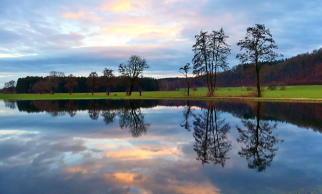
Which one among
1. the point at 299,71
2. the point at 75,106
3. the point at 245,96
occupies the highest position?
the point at 299,71

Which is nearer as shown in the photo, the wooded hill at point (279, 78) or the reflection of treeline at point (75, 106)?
the reflection of treeline at point (75, 106)

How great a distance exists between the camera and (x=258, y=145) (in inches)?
488

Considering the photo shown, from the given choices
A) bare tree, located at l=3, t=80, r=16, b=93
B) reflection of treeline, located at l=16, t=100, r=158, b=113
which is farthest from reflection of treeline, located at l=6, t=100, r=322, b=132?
bare tree, located at l=3, t=80, r=16, b=93

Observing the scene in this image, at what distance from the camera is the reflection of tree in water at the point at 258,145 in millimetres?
9805

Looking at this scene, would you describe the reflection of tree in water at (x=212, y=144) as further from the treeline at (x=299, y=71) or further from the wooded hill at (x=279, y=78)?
the treeline at (x=299, y=71)

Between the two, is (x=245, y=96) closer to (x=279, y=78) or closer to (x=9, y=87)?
(x=279, y=78)

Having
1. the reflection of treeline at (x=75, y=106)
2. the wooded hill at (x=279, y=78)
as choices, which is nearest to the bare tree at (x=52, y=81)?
the wooded hill at (x=279, y=78)

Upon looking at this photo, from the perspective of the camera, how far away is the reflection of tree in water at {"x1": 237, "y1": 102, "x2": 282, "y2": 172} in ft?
32.2

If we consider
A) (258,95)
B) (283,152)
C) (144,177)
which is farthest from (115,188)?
(258,95)

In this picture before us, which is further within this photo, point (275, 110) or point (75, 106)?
point (75, 106)

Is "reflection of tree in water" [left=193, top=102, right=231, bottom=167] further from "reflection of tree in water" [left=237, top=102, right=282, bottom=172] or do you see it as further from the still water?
"reflection of tree in water" [left=237, top=102, right=282, bottom=172]

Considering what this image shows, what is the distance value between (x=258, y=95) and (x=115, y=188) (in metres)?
44.0

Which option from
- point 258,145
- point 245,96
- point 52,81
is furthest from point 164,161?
point 52,81

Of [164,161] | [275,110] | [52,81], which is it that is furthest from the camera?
[52,81]
